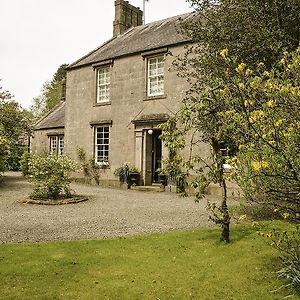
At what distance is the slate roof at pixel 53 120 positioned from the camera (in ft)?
85.4

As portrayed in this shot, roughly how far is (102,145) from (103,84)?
3599mm

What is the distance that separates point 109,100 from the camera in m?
20.9

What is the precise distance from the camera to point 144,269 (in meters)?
5.98

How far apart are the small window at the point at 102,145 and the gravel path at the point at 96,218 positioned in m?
6.49

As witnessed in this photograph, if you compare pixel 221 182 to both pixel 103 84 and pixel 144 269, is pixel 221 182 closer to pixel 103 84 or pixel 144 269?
pixel 144 269

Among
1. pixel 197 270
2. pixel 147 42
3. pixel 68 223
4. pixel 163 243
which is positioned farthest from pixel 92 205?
pixel 147 42

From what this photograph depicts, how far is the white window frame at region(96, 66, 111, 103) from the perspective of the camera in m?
21.3

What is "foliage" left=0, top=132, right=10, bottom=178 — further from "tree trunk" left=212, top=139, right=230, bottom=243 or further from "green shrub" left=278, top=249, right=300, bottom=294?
"green shrub" left=278, top=249, right=300, bottom=294

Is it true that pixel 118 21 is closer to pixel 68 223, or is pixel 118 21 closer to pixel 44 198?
pixel 44 198

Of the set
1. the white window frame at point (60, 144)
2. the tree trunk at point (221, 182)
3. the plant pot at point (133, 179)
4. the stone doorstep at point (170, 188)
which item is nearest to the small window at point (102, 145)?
the plant pot at point (133, 179)

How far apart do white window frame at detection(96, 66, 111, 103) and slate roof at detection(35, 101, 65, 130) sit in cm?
497

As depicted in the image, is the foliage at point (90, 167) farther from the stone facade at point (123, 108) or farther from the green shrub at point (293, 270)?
the green shrub at point (293, 270)

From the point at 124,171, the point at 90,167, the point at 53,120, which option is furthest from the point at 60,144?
the point at 124,171

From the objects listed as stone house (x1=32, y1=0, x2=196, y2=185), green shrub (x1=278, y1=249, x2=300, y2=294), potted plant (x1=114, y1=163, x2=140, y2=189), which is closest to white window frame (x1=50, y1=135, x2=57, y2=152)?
stone house (x1=32, y1=0, x2=196, y2=185)
